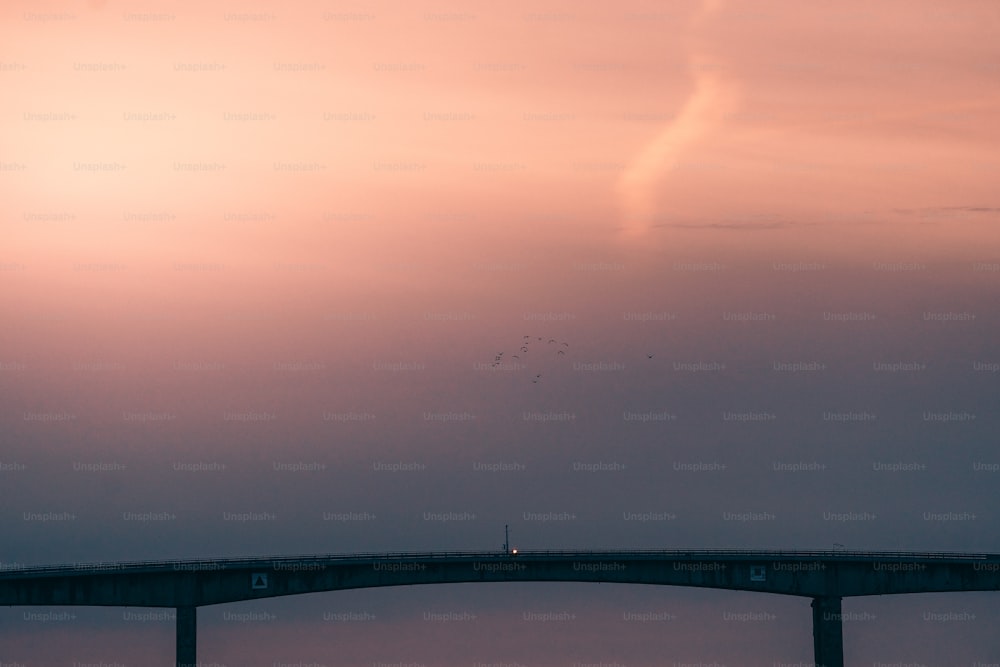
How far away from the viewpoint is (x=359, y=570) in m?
128

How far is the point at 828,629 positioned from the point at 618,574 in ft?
61.1

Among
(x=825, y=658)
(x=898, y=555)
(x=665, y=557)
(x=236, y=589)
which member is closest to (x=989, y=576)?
(x=898, y=555)

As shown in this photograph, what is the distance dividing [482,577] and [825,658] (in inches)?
1213

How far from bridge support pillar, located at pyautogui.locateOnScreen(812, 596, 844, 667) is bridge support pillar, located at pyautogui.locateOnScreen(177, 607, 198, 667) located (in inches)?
2077

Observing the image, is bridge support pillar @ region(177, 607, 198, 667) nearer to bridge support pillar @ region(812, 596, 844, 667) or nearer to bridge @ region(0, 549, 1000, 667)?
bridge @ region(0, 549, 1000, 667)

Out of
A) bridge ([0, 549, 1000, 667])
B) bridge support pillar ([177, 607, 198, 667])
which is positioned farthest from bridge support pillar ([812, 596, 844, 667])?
bridge support pillar ([177, 607, 198, 667])

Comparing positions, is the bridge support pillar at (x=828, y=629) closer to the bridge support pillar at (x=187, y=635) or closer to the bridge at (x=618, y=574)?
the bridge at (x=618, y=574)

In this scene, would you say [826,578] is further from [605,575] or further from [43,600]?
[43,600]

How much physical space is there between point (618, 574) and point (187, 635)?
36.7 meters

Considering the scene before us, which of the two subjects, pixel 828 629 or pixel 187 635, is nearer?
pixel 187 635

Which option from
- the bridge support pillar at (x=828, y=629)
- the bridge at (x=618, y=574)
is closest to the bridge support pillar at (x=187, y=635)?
the bridge at (x=618, y=574)

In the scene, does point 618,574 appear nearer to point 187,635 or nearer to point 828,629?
point 828,629

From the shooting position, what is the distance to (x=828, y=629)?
130500mm

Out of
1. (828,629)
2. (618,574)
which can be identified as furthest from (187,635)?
(828,629)
